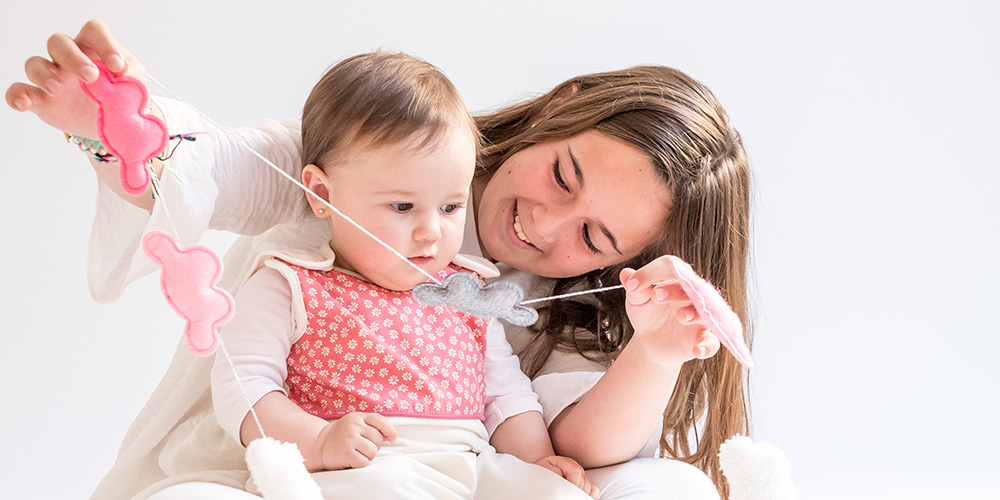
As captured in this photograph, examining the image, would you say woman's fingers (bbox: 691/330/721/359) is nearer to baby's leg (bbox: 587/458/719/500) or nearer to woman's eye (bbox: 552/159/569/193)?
baby's leg (bbox: 587/458/719/500)

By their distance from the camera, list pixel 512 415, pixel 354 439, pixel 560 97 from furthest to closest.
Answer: pixel 560 97 < pixel 512 415 < pixel 354 439

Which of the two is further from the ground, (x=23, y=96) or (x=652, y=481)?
(x=23, y=96)

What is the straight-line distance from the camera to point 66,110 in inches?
37.6

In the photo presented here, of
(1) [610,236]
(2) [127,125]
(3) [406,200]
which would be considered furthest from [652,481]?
(2) [127,125]

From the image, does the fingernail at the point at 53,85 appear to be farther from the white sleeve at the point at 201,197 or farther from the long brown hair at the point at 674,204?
the long brown hair at the point at 674,204

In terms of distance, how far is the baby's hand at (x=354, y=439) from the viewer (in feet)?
3.30

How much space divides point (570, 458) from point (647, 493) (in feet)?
0.38

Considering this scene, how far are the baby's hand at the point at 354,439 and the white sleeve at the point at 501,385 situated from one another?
0.24 meters

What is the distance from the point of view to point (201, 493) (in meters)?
1.01

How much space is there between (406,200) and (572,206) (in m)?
0.27

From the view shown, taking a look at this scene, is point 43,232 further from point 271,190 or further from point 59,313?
point 271,190

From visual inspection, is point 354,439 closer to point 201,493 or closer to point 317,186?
point 201,493

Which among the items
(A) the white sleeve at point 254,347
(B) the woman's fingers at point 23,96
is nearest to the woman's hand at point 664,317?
(A) the white sleeve at point 254,347

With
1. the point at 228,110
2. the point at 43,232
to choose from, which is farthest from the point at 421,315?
the point at 43,232
